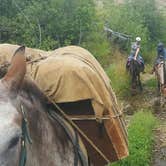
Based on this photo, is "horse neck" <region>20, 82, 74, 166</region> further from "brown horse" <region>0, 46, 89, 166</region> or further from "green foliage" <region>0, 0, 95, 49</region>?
"green foliage" <region>0, 0, 95, 49</region>

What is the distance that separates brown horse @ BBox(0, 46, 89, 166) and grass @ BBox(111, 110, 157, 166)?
5.37 m

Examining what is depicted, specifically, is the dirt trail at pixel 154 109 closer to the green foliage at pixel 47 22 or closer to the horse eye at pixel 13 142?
the green foliage at pixel 47 22

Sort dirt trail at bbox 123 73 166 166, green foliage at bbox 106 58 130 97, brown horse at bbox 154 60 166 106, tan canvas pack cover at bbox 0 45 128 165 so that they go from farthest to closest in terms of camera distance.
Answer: green foliage at bbox 106 58 130 97 < brown horse at bbox 154 60 166 106 < dirt trail at bbox 123 73 166 166 < tan canvas pack cover at bbox 0 45 128 165

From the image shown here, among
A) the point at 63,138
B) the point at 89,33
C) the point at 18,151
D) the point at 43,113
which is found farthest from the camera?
the point at 89,33

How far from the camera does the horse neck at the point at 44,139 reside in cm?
283

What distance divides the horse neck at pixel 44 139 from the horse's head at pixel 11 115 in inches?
9.4

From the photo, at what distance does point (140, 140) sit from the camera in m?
9.95

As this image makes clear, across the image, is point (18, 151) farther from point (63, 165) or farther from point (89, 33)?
point (89, 33)

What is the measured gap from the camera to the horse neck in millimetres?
2826

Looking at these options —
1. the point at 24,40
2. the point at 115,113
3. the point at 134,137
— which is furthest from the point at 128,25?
the point at 115,113

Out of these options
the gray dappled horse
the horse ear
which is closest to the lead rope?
the horse ear

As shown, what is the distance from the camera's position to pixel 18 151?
2.43 meters

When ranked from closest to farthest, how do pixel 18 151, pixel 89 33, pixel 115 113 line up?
pixel 18 151 < pixel 115 113 < pixel 89 33

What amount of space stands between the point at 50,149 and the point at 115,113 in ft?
2.43
